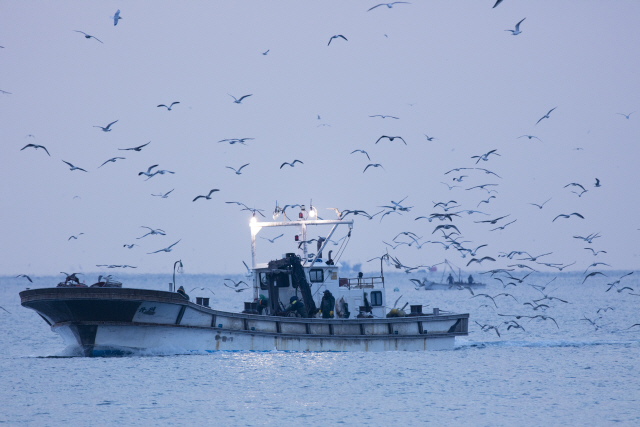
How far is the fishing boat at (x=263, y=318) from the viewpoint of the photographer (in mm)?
27938

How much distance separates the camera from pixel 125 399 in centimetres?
2462

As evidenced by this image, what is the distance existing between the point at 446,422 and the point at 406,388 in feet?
18.0

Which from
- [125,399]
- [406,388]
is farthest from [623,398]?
[125,399]

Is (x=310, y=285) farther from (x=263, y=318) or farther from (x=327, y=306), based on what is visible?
(x=263, y=318)

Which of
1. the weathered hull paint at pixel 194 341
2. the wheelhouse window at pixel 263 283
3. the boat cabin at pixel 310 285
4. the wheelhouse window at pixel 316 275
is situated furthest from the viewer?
the wheelhouse window at pixel 263 283

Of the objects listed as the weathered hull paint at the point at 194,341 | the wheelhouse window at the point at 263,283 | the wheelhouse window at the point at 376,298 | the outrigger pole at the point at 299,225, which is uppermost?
the outrigger pole at the point at 299,225

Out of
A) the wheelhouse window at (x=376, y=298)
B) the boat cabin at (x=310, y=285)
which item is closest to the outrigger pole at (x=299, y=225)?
the boat cabin at (x=310, y=285)

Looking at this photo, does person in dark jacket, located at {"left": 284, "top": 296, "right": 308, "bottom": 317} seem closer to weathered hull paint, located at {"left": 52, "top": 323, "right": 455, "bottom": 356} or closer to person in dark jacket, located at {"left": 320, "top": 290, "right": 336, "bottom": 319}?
person in dark jacket, located at {"left": 320, "top": 290, "right": 336, "bottom": 319}

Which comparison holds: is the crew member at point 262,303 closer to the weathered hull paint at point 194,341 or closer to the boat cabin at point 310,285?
the boat cabin at point 310,285

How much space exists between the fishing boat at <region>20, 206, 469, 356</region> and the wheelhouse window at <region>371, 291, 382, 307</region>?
4 cm

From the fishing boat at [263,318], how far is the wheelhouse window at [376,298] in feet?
0.14

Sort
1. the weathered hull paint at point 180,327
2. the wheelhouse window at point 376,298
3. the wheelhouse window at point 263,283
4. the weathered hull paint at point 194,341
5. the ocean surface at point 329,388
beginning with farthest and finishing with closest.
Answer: the wheelhouse window at point 376,298
the wheelhouse window at point 263,283
the weathered hull paint at point 194,341
the weathered hull paint at point 180,327
the ocean surface at point 329,388

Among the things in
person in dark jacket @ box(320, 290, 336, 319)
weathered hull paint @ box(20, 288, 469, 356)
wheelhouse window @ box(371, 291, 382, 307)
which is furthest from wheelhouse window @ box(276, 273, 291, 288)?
wheelhouse window @ box(371, 291, 382, 307)

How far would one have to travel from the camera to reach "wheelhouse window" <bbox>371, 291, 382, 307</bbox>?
1292 inches
